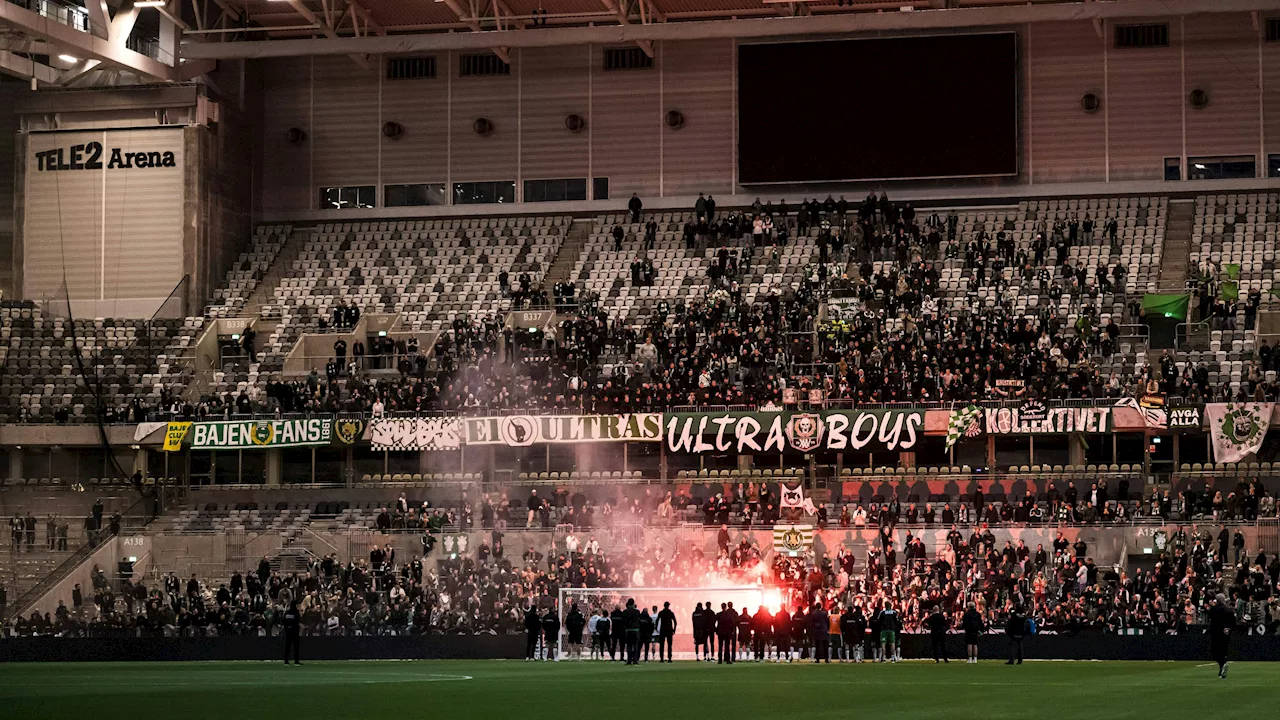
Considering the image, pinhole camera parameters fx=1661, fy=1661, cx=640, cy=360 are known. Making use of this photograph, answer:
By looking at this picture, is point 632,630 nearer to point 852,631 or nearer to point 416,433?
point 852,631

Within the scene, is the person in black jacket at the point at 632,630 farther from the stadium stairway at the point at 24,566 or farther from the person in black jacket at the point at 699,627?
the stadium stairway at the point at 24,566

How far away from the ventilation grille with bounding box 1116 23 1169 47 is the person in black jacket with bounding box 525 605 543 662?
110ft

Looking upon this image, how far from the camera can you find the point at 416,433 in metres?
50.8

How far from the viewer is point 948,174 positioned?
58531mm

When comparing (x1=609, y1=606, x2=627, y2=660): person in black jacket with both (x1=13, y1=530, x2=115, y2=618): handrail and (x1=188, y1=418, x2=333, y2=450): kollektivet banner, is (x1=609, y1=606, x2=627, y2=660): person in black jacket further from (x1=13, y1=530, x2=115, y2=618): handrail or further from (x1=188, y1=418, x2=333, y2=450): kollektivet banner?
Answer: (x1=13, y1=530, x2=115, y2=618): handrail

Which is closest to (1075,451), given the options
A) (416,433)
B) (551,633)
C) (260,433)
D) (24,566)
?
(416,433)

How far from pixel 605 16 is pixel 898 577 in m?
24.0

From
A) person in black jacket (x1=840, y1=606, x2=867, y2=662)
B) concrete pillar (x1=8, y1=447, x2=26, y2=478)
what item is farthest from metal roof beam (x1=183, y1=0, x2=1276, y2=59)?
person in black jacket (x1=840, y1=606, x2=867, y2=662)

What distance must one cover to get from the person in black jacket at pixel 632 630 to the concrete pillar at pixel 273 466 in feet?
77.4

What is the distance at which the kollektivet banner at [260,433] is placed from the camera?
52.1 meters

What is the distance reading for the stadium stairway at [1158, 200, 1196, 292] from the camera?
53.7m

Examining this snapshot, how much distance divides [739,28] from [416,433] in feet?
57.2

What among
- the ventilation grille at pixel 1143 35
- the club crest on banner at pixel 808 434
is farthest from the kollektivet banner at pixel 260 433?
the ventilation grille at pixel 1143 35

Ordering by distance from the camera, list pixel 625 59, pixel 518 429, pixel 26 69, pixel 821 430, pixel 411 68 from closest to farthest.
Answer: pixel 821 430 → pixel 518 429 → pixel 26 69 → pixel 625 59 → pixel 411 68
